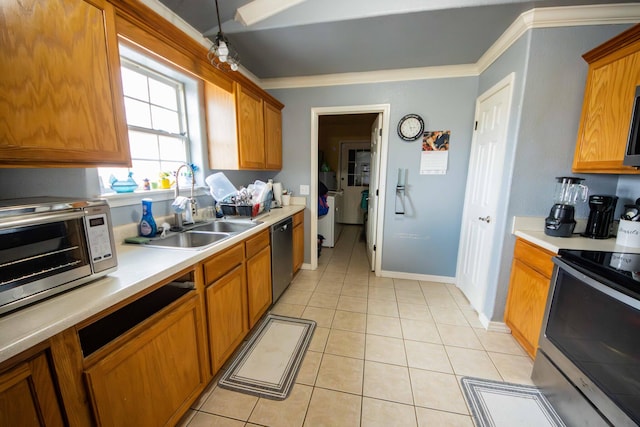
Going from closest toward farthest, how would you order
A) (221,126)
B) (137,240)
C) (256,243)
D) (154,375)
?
(154,375) < (137,240) < (256,243) < (221,126)

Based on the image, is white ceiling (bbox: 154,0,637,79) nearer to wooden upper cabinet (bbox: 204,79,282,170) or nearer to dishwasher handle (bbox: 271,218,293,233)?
wooden upper cabinet (bbox: 204,79,282,170)

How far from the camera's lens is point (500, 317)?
79.2 inches

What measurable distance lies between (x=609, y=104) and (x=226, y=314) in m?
2.76

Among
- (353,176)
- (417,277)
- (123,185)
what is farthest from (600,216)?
(353,176)

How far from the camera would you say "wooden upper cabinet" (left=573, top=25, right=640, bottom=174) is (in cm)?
139

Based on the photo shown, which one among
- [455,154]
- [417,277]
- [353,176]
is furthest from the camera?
[353,176]

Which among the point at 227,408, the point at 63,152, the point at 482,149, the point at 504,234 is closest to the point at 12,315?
the point at 63,152

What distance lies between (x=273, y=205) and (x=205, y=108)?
47.1 inches

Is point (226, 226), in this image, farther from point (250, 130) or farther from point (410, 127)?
point (410, 127)

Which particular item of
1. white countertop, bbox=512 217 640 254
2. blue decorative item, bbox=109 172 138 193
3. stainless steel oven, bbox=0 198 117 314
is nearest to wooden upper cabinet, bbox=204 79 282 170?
blue decorative item, bbox=109 172 138 193

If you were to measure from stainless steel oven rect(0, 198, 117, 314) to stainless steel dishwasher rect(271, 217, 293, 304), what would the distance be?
4.37 feet

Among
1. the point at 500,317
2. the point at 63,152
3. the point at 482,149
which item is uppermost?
the point at 482,149

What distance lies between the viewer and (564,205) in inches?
64.7

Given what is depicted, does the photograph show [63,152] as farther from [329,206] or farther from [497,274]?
[329,206]
